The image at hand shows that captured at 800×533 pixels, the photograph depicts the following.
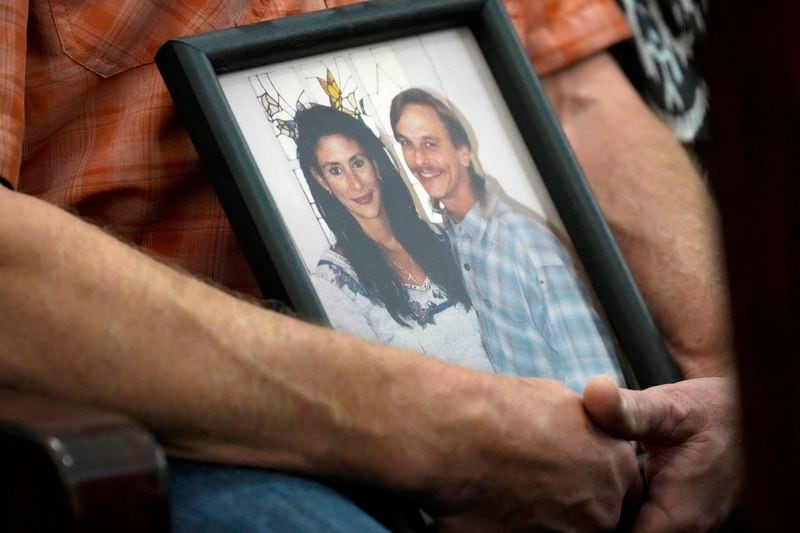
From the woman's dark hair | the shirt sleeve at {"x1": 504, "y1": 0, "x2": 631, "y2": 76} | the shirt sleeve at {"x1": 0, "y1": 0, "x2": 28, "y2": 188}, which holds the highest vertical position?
the shirt sleeve at {"x1": 0, "y1": 0, "x2": 28, "y2": 188}

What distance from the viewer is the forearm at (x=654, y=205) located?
54.8 inches

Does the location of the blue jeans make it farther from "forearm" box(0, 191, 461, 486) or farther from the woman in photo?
the woman in photo

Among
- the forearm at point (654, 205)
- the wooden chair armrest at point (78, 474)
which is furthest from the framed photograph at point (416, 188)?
the wooden chair armrest at point (78, 474)

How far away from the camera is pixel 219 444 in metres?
0.87

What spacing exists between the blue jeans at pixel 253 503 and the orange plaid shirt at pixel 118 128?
0.28m

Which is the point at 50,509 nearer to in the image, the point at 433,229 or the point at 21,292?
the point at 21,292

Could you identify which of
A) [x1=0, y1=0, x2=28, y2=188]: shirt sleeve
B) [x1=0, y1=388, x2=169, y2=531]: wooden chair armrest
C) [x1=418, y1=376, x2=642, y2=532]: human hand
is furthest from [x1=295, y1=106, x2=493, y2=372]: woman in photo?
[x1=0, y1=388, x2=169, y2=531]: wooden chair armrest

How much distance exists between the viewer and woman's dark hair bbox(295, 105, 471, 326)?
1.03 meters

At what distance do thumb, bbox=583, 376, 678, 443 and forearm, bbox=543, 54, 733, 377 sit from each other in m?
0.34

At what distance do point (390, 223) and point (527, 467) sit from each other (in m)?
0.26

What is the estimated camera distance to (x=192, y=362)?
0.86 m

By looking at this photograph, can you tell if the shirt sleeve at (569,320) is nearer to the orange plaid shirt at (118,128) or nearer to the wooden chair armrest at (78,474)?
the orange plaid shirt at (118,128)

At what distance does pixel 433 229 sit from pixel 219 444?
1.05ft

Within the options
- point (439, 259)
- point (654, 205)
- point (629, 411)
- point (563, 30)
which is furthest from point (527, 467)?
point (563, 30)
